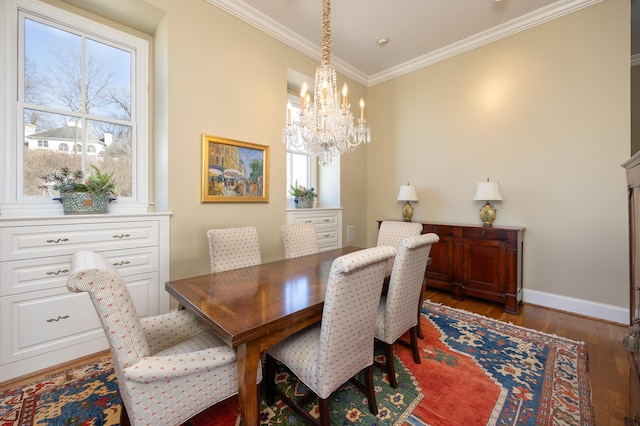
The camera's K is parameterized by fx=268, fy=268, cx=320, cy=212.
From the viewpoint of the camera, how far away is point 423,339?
2357mm

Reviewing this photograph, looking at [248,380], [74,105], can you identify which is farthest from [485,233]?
[74,105]

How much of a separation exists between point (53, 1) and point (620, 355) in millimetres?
5458

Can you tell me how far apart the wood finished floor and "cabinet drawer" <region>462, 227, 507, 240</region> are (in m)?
0.80

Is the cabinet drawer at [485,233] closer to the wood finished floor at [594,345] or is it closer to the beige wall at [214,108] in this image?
the wood finished floor at [594,345]

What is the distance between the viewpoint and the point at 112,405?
1591mm

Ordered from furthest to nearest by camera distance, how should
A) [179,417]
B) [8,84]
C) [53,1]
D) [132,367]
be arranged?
[53,1] < [8,84] < [179,417] < [132,367]

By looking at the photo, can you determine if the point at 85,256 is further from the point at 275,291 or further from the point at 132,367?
the point at 275,291

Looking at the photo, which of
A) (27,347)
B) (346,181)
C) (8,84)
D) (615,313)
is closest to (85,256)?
(27,347)

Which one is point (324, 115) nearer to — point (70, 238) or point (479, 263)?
point (70, 238)

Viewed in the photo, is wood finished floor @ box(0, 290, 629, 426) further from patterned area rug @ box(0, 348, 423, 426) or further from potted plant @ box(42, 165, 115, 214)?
potted plant @ box(42, 165, 115, 214)

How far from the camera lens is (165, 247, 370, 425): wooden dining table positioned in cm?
114

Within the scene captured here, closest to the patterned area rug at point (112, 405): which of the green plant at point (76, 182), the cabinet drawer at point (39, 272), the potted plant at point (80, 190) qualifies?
the cabinet drawer at point (39, 272)

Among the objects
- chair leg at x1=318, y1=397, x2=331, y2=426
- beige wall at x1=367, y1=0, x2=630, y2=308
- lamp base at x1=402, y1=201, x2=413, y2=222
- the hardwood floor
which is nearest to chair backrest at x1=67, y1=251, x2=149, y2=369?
chair leg at x1=318, y1=397, x2=331, y2=426

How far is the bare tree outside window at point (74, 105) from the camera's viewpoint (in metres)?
2.20
